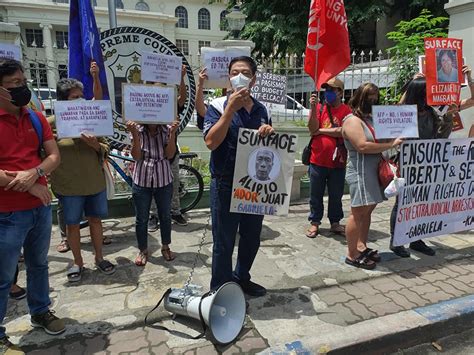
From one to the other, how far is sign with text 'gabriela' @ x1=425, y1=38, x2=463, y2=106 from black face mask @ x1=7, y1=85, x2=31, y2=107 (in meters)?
3.58

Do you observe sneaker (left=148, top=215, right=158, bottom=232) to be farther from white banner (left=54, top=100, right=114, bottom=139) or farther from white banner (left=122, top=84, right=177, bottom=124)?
white banner (left=54, top=100, right=114, bottom=139)

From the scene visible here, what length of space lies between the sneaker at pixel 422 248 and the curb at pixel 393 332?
1032mm

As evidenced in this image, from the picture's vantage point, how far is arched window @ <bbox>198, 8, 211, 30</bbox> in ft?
142

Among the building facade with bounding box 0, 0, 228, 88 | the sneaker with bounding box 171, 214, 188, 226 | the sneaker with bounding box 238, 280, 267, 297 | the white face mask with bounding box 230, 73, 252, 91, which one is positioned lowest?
the sneaker with bounding box 238, 280, 267, 297

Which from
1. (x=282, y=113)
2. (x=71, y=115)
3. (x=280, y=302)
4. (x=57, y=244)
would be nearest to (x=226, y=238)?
(x=280, y=302)

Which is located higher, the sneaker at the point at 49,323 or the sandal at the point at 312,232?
the sandal at the point at 312,232

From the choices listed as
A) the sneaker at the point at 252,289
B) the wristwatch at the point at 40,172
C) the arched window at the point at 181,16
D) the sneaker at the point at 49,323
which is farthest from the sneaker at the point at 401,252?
the arched window at the point at 181,16

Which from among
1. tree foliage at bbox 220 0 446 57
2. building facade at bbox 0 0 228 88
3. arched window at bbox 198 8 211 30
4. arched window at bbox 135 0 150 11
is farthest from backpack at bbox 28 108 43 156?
arched window at bbox 198 8 211 30

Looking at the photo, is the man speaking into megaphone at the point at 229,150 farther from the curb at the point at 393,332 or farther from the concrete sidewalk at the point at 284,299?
the curb at the point at 393,332

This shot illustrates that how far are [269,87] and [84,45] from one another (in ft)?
8.44

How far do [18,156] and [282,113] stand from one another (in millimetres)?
5673

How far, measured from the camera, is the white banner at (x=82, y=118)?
3.17 m

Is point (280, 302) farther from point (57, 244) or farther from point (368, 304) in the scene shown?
point (57, 244)

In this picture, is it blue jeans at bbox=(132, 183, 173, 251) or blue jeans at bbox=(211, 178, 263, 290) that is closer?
blue jeans at bbox=(211, 178, 263, 290)
